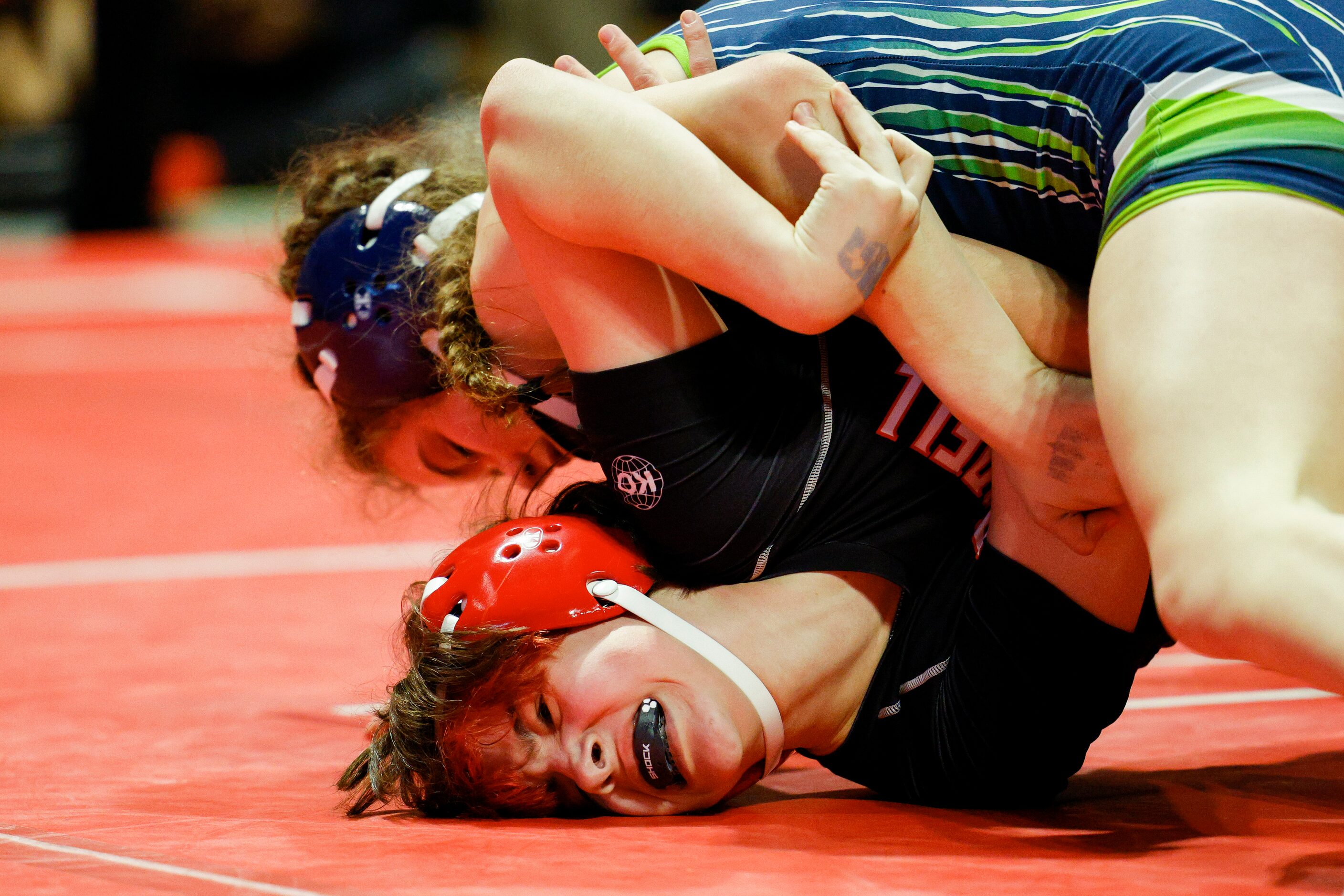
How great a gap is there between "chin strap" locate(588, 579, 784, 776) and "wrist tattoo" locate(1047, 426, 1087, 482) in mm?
507

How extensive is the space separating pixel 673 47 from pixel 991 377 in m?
0.73

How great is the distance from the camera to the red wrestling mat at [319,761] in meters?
1.77

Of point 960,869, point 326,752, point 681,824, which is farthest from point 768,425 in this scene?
point 326,752

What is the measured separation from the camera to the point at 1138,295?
1.74m

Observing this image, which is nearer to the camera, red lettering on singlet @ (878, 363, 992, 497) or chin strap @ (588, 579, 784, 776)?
chin strap @ (588, 579, 784, 776)

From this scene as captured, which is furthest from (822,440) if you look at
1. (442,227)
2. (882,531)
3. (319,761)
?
(319,761)

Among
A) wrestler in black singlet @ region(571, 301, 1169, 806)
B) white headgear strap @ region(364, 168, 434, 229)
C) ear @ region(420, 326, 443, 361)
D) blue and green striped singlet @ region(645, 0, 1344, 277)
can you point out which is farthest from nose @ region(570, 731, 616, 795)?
white headgear strap @ region(364, 168, 434, 229)

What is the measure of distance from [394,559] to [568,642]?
85.8 inches

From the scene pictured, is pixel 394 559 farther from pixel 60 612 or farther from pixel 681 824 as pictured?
pixel 681 824

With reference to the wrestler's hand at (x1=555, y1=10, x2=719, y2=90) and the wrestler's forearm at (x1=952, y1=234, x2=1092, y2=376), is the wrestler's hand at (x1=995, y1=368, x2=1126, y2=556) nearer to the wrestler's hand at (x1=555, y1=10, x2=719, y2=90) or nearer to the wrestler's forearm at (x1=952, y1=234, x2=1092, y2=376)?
the wrestler's forearm at (x1=952, y1=234, x2=1092, y2=376)

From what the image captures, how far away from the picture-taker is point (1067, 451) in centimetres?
194

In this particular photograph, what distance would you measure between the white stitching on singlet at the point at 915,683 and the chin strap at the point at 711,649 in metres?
0.19

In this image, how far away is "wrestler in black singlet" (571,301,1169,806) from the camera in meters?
2.12

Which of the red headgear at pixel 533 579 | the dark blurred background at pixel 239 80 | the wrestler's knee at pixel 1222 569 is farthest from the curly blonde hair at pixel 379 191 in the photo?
the dark blurred background at pixel 239 80
